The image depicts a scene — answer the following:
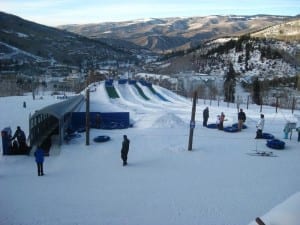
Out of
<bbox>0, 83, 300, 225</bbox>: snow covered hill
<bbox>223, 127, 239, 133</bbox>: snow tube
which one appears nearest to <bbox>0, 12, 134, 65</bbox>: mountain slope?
<bbox>223, 127, 239, 133</bbox>: snow tube

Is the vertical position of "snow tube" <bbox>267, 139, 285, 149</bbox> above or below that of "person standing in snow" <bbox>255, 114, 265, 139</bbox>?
below

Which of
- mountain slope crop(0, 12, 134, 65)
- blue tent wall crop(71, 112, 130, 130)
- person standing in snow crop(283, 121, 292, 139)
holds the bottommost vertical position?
blue tent wall crop(71, 112, 130, 130)

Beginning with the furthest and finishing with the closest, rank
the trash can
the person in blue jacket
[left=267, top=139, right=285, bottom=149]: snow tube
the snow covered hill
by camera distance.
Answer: [left=267, top=139, right=285, bottom=149]: snow tube → the trash can → the person in blue jacket → the snow covered hill

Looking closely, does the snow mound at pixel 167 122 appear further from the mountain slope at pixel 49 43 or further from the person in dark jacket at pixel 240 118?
the mountain slope at pixel 49 43

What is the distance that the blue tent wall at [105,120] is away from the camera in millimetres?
23750

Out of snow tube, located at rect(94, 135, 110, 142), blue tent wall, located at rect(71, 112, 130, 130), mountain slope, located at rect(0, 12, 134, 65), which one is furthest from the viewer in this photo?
mountain slope, located at rect(0, 12, 134, 65)

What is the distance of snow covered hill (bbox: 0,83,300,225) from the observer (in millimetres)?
10477

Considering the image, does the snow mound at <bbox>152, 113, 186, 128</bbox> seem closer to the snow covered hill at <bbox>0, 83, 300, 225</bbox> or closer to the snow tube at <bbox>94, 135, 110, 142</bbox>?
the snow covered hill at <bbox>0, 83, 300, 225</bbox>

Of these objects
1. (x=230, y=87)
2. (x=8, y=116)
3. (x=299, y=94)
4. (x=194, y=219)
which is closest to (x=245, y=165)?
(x=194, y=219)

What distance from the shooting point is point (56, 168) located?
1525cm

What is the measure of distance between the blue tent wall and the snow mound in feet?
6.11

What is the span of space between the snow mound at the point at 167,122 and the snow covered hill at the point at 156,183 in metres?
1.62

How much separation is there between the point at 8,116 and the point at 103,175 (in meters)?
18.8

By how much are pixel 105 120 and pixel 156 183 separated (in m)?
12.1
